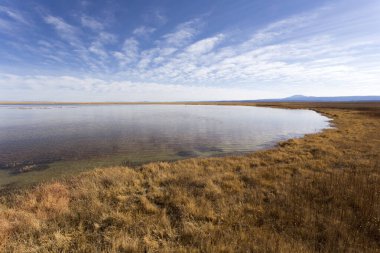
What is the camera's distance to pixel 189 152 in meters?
16.9

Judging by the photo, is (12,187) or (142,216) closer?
(142,216)

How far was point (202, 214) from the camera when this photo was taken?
5.75 metres

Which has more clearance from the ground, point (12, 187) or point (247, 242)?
point (247, 242)

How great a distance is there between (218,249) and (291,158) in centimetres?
1126

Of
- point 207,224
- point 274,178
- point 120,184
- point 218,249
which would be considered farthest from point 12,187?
point 274,178

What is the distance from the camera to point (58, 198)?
289 inches

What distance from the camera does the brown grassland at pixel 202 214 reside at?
4.41 meters

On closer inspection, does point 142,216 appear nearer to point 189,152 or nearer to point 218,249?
point 218,249

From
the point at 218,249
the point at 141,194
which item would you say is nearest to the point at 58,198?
the point at 141,194

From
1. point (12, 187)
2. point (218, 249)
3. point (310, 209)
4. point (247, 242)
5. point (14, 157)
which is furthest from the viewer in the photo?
point (14, 157)

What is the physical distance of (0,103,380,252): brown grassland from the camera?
174 inches

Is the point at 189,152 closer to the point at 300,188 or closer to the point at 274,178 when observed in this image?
the point at 274,178

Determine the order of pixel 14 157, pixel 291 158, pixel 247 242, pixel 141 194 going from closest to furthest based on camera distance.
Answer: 1. pixel 247 242
2. pixel 141 194
3. pixel 291 158
4. pixel 14 157

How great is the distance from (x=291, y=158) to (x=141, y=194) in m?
10.7
